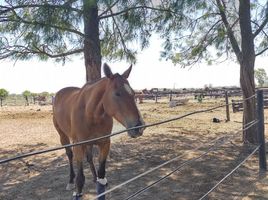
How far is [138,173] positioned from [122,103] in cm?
224

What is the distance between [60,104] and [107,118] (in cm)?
147

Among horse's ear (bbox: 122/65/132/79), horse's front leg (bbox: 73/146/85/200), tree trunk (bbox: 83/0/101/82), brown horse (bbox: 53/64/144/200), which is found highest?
tree trunk (bbox: 83/0/101/82)

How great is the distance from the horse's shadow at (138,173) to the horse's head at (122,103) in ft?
4.41

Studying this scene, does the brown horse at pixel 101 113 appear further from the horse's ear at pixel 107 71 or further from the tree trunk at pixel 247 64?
the tree trunk at pixel 247 64

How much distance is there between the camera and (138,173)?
5.09 m

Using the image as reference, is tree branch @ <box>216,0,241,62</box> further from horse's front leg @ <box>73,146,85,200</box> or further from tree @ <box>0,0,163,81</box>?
horse's front leg @ <box>73,146,85,200</box>

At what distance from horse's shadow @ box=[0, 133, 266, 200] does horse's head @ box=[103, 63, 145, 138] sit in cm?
134

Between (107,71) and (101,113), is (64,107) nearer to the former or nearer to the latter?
(101,113)

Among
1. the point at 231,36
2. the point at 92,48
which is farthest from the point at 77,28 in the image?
the point at 231,36

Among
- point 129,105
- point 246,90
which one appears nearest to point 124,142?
point 246,90

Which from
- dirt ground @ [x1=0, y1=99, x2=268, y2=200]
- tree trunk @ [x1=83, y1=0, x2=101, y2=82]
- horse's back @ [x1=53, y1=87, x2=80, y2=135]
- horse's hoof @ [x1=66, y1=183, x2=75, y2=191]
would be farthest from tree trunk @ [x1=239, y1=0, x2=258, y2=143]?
horse's hoof @ [x1=66, y1=183, x2=75, y2=191]

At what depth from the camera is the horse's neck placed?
143 inches

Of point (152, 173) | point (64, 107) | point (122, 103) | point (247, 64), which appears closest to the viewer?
point (122, 103)

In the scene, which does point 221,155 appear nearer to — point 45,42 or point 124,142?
point 124,142
